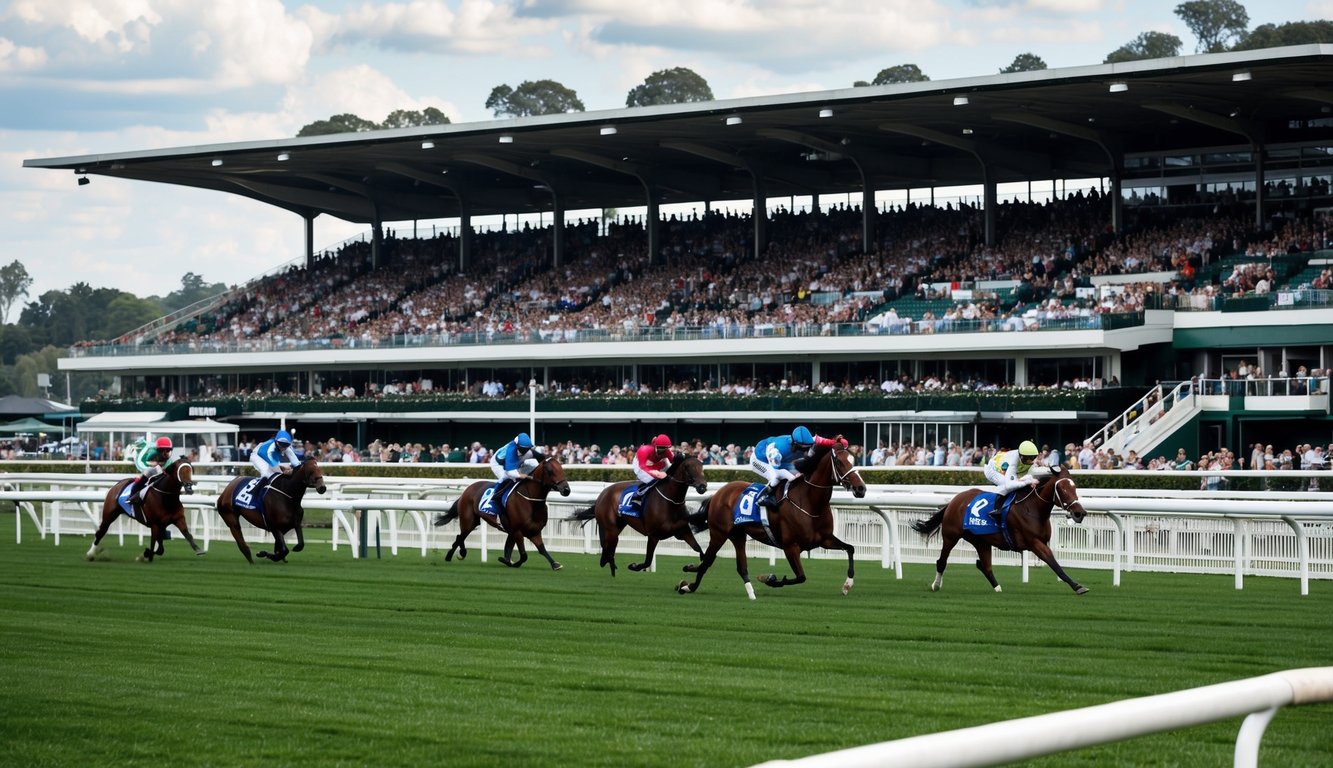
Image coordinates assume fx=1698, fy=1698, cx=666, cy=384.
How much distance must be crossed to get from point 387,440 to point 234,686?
33217 mm

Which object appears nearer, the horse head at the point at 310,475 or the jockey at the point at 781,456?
the jockey at the point at 781,456

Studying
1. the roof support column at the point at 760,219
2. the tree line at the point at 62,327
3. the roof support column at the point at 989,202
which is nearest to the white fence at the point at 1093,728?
the roof support column at the point at 989,202

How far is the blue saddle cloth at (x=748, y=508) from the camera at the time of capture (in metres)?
12.7

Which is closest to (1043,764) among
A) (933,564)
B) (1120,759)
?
(1120,759)

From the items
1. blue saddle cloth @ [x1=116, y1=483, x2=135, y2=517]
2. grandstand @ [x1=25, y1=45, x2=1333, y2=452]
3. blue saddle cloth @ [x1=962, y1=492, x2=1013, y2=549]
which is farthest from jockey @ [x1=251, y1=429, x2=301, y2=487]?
grandstand @ [x1=25, y1=45, x2=1333, y2=452]

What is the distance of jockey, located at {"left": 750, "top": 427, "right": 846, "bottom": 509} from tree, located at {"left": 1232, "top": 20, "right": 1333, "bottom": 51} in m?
52.5

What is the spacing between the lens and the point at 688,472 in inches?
531

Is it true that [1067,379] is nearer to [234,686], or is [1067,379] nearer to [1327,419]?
[1327,419]

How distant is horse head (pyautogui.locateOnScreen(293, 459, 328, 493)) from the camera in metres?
15.7

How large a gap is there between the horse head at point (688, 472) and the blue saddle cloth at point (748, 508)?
0.37 meters

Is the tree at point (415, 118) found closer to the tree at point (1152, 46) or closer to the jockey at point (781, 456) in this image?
the tree at point (1152, 46)

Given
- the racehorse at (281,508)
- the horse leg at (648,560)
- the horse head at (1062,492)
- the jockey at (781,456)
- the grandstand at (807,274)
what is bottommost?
the horse leg at (648,560)

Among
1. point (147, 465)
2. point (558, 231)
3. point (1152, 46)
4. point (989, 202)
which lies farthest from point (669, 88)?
point (147, 465)

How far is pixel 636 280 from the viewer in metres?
40.7
